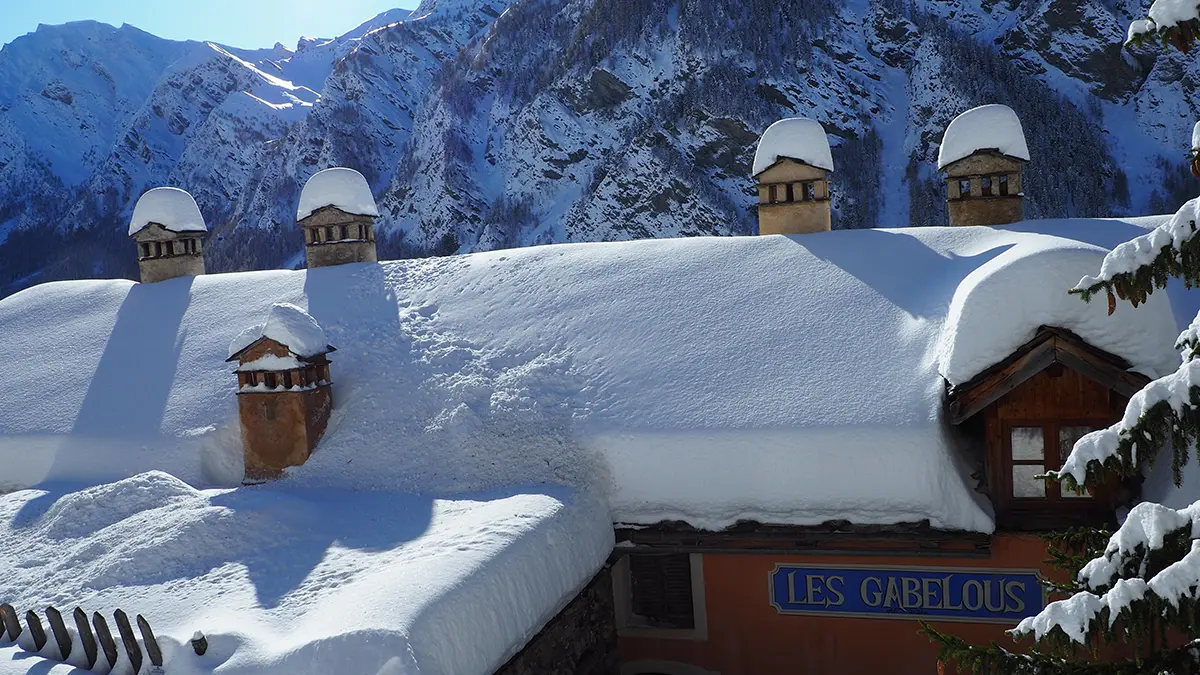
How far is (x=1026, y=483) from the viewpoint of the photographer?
8.15 m

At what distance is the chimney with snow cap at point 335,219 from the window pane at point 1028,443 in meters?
10.3

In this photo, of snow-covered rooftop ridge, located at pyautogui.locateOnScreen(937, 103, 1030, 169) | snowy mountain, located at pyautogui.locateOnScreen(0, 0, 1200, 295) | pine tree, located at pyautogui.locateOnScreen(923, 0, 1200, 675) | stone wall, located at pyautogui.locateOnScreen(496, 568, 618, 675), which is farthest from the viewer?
snowy mountain, located at pyautogui.locateOnScreen(0, 0, 1200, 295)

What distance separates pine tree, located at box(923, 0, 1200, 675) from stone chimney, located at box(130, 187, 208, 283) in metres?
14.8

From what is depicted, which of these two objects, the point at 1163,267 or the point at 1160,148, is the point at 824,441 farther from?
the point at 1160,148

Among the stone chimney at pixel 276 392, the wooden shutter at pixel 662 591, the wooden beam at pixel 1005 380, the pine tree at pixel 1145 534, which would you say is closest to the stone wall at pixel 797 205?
the wooden beam at pixel 1005 380

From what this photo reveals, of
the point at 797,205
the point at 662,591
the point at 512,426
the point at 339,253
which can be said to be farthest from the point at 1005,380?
the point at 339,253

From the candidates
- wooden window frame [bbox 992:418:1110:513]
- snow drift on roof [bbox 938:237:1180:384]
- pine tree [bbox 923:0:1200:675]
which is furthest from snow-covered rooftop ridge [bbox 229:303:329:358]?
pine tree [bbox 923:0:1200:675]

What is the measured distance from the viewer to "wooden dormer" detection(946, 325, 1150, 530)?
25.4ft

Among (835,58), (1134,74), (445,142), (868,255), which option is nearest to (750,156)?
(835,58)

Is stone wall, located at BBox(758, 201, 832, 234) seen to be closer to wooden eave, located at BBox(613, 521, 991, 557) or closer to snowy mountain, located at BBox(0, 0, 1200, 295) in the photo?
wooden eave, located at BBox(613, 521, 991, 557)

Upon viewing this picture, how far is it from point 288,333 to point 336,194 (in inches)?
210

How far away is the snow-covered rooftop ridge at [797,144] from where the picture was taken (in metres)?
12.7

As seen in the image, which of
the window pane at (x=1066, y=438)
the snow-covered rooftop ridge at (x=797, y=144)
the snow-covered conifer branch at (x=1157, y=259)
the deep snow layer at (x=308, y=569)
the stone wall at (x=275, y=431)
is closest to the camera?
the snow-covered conifer branch at (x=1157, y=259)

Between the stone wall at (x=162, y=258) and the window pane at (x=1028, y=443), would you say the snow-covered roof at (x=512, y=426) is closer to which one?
the window pane at (x=1028, y=443)
